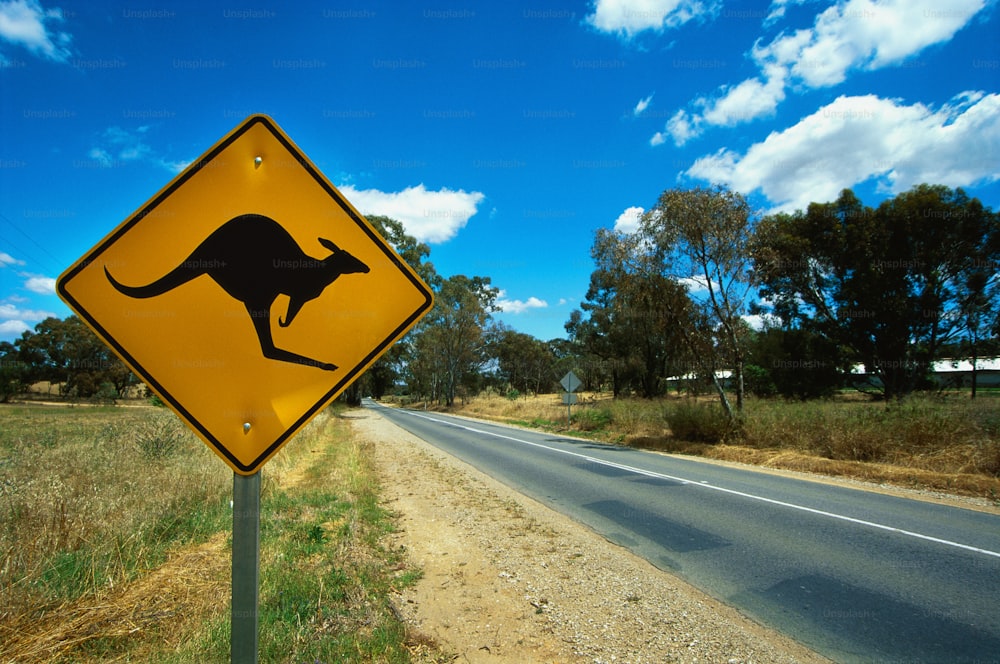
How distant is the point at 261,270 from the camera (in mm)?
1554

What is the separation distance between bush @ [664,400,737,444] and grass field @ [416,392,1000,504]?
33mm

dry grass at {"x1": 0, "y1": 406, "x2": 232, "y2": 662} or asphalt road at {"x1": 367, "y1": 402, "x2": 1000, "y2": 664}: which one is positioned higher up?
dry grass at {"x1": 0, "y1": 406, "x2": 232, "y2": 662}

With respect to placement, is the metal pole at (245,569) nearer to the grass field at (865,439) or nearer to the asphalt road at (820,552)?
the asphalt road at (820,552)

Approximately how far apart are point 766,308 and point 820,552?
32594 millimetres

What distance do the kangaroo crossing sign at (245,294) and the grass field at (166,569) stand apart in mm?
2281

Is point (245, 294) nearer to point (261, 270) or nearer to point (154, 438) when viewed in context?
point (261, 270)

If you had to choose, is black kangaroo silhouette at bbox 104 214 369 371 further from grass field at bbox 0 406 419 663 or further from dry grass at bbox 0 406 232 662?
dry grass at bbox 0 406 232 662

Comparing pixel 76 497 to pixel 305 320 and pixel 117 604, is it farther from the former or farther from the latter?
pixel 305 320

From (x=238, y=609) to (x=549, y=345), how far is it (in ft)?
286

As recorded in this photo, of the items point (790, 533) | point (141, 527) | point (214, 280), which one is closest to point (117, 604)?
point (141, 527)

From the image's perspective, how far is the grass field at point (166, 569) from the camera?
3.01 metres

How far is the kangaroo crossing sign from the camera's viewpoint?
1.44 meters

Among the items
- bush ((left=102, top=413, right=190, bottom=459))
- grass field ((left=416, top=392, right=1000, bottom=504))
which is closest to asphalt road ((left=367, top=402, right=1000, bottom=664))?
grass field ((left=416, top=392, right=1000, bottom=504))

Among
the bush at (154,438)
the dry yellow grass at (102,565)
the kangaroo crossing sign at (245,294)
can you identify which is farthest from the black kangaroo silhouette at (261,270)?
the bush at (154,438)
